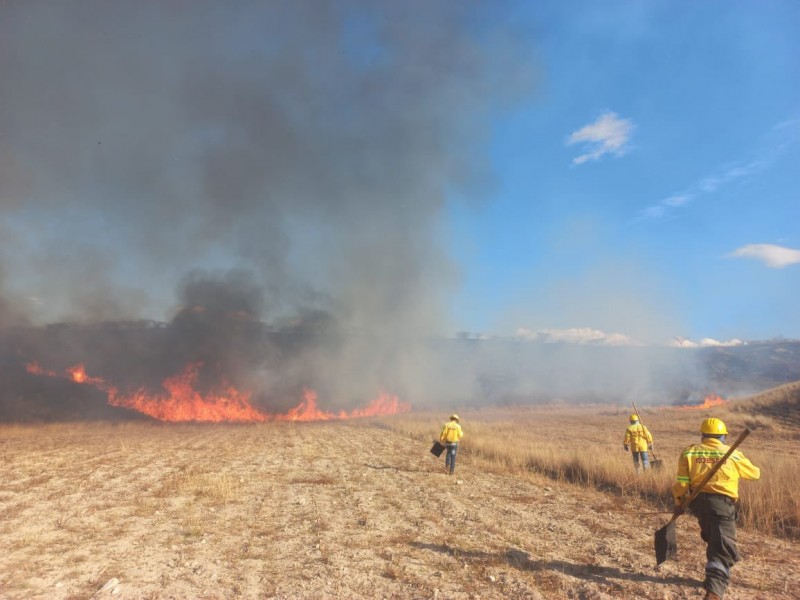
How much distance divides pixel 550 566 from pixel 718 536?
7.28 feet

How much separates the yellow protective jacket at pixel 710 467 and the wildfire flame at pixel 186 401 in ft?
118

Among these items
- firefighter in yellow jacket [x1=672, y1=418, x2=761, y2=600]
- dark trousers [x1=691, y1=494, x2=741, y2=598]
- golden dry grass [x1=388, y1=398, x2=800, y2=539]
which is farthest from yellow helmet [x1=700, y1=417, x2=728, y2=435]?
golden dry grass [x1=388, y1=398, x2=800, y2=539]

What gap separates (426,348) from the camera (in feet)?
201

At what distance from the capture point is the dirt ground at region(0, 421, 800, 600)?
547 centimetres

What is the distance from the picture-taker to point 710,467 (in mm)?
5074

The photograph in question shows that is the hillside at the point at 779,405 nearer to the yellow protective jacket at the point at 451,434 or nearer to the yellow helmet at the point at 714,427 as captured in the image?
the yellow protective jacket at the point at 451,434

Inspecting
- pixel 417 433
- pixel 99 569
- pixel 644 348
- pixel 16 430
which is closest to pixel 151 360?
pixel 16 430

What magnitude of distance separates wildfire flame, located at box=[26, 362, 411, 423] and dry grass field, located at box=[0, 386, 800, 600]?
2314 cm

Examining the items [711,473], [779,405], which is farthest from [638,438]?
[779,405]

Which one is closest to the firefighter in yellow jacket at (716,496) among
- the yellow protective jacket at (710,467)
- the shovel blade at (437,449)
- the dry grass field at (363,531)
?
the yellow protective jacket at (710,467)

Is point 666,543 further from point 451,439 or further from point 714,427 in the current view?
point 451,439

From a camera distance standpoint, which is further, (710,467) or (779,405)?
(779,405)

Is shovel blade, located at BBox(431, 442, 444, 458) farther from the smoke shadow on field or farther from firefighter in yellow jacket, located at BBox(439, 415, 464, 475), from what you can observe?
the smoke shadow on field

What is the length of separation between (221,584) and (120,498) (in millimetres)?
5887
